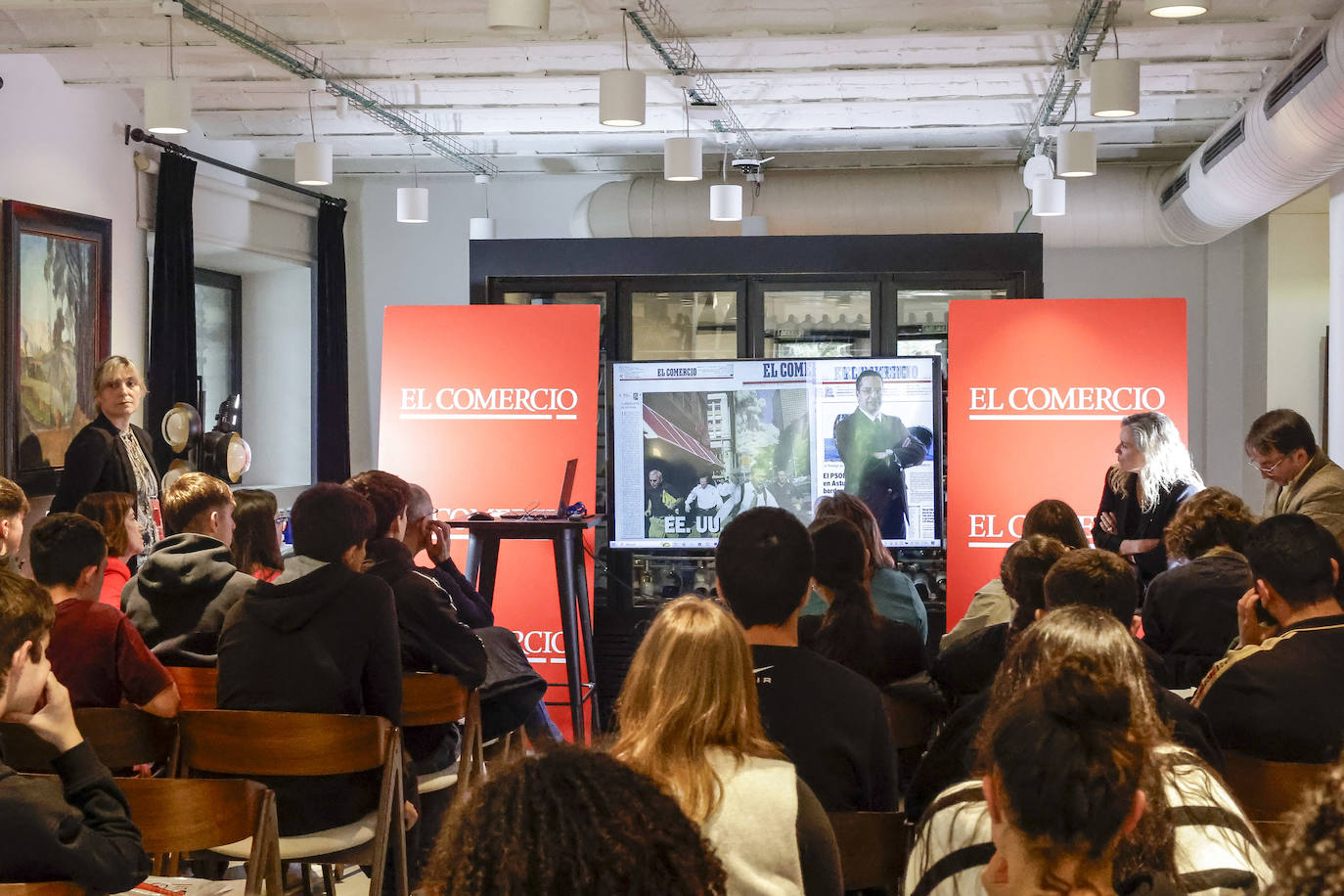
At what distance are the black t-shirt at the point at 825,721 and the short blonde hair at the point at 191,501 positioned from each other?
222 centimetres

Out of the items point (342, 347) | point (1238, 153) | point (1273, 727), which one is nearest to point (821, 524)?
point (1273, 727)

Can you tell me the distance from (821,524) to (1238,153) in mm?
4868

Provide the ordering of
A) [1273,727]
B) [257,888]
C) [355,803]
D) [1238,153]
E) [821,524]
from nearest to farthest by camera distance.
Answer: [257,888]
[1273,727]
[355,803]
[821,524]
[1238,153]

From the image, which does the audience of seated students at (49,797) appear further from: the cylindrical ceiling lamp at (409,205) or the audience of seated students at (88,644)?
the cylindrical ceiling lamp at (409,205)

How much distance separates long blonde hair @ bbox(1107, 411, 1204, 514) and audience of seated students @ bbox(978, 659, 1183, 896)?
14.7ft

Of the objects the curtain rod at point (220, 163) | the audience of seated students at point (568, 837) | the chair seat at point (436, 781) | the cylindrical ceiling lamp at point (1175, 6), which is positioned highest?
the curtain rod at point (220, 163)

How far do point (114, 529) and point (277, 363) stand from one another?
6419 mm

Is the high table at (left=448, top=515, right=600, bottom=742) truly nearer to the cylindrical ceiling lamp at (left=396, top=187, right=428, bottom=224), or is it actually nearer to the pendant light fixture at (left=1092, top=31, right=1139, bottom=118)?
the pendant light fixture at (left=1092, top=31, right=1139, bottom=118)

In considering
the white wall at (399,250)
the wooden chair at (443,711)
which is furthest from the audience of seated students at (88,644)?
the white wall at (399,250)

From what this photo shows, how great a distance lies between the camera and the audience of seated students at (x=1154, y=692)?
227 centimetres

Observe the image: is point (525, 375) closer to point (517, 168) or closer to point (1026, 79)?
point (1026, 79)

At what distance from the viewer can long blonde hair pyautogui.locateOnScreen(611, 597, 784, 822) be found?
5.82 feet

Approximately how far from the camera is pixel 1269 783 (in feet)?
8.34

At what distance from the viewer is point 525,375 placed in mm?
6305
